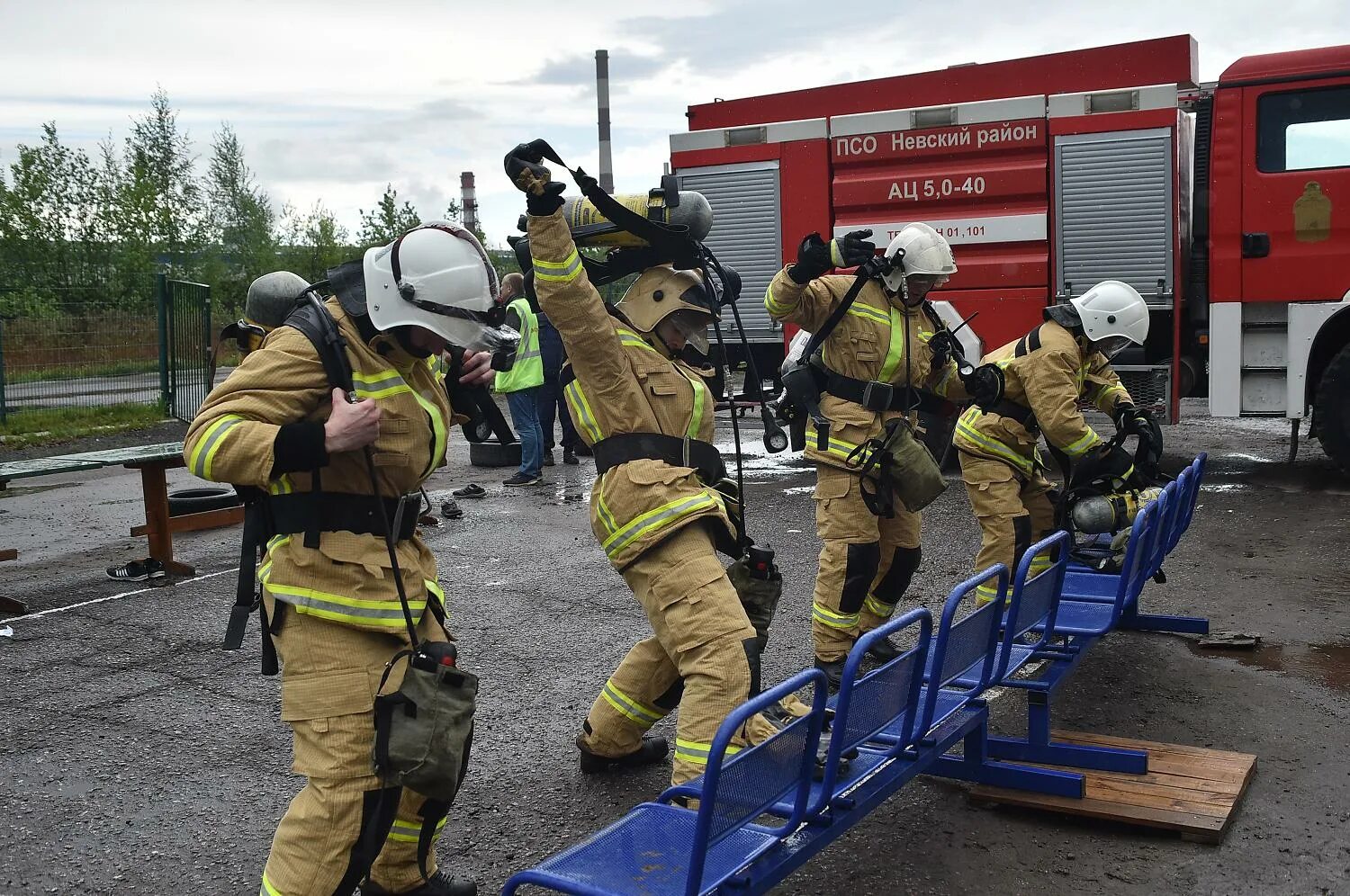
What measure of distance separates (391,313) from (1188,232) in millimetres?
8883

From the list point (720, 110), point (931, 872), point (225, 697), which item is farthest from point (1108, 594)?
point (720, 110)

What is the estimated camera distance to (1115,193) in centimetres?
1003

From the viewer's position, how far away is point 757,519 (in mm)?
9156

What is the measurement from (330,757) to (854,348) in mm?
3230

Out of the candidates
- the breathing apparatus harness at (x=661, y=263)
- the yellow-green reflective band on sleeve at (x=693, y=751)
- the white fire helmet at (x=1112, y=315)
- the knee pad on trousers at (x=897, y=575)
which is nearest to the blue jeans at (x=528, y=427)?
the knee pad on trousers at (x=897, y=575)

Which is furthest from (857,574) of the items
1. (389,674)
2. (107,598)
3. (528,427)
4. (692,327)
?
(528,427)

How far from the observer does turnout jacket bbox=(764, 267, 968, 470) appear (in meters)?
5.37

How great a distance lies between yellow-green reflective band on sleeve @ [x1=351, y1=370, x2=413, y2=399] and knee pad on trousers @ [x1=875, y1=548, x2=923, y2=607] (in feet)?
10.0

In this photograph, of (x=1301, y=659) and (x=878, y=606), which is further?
(x=878, y=606)

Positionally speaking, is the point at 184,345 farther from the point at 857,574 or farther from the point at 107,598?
the point at 857,574

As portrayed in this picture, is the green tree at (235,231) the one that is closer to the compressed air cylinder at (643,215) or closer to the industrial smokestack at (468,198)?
the industrial smokestack at (468,198)

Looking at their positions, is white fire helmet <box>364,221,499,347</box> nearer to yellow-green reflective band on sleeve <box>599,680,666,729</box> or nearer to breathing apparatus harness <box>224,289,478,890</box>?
breathing apparatus harness <box>224,289,478,890</box>

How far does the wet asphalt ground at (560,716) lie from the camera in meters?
3.76

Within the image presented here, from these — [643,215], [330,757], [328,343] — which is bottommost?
[330,757]
